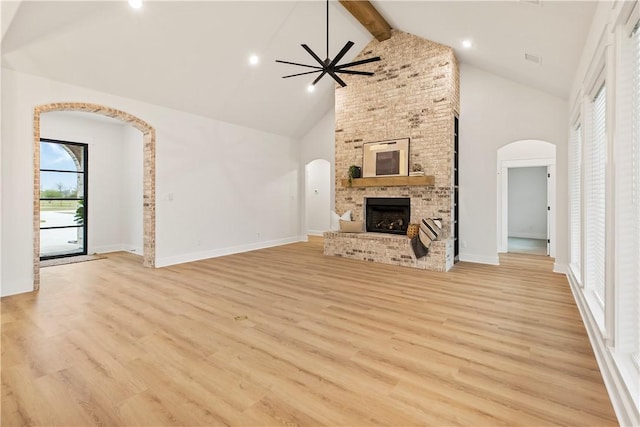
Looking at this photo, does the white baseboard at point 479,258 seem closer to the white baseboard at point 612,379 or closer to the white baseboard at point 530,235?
the white baseboard at point 612,379

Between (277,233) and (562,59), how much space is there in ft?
21.9

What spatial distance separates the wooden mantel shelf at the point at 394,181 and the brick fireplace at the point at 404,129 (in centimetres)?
3

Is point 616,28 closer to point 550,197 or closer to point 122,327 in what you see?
point 122,327

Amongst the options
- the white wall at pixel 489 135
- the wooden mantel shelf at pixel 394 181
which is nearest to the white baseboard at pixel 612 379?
the white wall at pixel 489 135

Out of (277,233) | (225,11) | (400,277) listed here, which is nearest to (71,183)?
(277,233)

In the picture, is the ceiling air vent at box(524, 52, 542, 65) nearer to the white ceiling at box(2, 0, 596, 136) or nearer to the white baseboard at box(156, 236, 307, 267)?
the white ceiling at box(2, 0, 596, 136)

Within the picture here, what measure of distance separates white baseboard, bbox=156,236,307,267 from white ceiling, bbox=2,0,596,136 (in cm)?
292

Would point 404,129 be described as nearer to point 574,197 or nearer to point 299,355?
point 574,197

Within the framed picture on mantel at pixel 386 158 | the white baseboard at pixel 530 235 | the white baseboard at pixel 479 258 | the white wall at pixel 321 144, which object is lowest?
the white baseboard at pixel 479 258

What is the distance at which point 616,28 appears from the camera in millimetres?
1974

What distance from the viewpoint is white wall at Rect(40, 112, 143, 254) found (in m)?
7.00

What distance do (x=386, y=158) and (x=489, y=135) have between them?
1.99 metres

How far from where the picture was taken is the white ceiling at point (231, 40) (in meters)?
3.53

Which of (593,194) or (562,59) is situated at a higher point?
(562,59)
